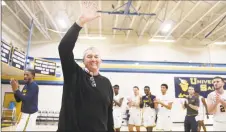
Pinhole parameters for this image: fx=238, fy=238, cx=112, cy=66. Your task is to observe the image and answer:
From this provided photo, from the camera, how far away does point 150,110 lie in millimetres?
5848

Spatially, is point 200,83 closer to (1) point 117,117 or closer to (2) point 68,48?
(2) point 68,48

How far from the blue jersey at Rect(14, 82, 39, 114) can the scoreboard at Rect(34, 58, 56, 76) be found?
0.60 ft

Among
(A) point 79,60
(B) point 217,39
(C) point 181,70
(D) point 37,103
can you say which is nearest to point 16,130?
(D) point 37,103

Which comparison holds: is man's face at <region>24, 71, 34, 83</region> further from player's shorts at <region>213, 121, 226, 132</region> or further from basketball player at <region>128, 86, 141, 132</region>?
basketball player at <region>128, 86, 141, 132</region>

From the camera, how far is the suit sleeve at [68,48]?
44.2 inches

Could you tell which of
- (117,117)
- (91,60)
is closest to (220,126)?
(91,60)

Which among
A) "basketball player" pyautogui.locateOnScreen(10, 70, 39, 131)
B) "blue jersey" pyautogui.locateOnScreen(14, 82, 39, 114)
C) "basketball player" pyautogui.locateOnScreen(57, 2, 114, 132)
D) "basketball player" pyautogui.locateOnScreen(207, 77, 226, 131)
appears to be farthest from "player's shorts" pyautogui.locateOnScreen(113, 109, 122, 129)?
"basketball player" pyautogui.locateOnScreen(57, 2, 114, 132)

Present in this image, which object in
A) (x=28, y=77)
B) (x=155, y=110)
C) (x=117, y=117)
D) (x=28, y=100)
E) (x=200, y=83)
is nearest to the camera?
(x=200, y=83)

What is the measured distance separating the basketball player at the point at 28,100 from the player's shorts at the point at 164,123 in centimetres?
311

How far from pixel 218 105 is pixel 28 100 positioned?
7.50 feet

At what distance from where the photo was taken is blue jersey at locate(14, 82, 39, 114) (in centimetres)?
270

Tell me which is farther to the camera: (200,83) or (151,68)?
(151,68)

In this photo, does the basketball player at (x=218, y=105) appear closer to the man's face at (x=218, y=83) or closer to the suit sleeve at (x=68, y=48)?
the man's face at (x=218, y=83)

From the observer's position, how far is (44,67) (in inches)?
102
